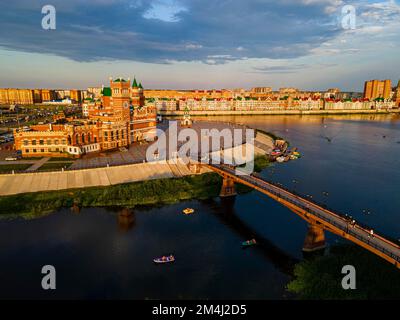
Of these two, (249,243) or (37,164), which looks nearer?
(249,243)

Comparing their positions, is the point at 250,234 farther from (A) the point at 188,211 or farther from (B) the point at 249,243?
(A) the point at 188,211

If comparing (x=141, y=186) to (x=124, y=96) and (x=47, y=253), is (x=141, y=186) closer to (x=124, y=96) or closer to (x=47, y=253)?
(x=47, y=253)

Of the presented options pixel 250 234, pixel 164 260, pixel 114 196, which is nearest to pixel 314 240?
pixel 250 234

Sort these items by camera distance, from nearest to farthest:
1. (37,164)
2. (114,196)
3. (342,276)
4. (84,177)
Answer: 1. (342,276)
2. (114,196)
3. (84,177)
4. (37,164)

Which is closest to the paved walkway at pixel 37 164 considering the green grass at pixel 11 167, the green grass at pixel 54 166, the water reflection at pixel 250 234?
the green grass at pixel 54 166

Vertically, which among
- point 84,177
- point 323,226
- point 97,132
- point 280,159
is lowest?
point 280,159

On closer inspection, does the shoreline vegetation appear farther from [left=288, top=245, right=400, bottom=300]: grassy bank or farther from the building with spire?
[left=288, top=245, right=400, bottom=300]: grassy bank
